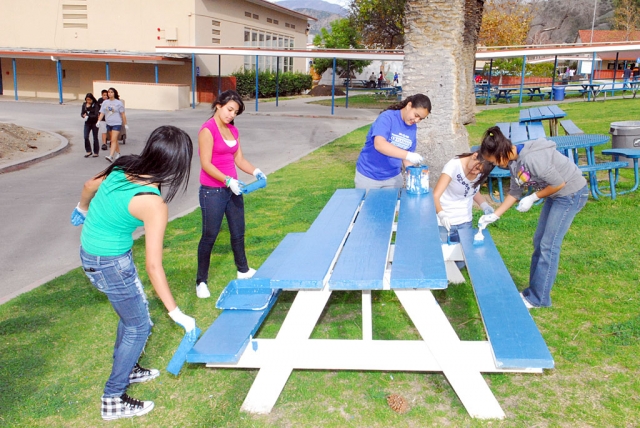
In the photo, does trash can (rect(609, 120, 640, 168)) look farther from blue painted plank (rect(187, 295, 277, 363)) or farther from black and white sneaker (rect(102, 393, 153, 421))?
black and white sneaker (rect(102, 393, 153, 421))

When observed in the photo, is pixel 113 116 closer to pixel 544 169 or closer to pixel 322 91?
pixel 544 169

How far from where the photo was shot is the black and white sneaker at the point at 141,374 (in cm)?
364

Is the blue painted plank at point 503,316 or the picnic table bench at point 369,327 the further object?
the picnic table bench at point 369,327

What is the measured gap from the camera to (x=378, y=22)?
39969 mm

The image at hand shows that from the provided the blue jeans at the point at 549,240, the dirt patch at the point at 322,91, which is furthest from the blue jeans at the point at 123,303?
the dirt patch at the point at 322,91

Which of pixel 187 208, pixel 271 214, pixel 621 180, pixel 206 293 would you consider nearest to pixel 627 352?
pixel 206 293

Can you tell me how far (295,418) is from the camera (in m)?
3.26

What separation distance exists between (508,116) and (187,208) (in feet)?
47.3

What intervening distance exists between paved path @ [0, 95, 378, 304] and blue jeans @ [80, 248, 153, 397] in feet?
8.13

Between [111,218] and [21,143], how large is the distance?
1353 centimetres

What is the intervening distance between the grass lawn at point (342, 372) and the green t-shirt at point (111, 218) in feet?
3.29

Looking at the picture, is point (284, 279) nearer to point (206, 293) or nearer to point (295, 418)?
point (295, 418)

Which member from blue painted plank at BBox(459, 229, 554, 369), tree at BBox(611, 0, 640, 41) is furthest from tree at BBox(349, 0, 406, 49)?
blue painted plank at BBox(459, 229, 554, 369)

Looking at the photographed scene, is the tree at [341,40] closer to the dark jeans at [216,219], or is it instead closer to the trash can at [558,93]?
the trash can at [558,93]
